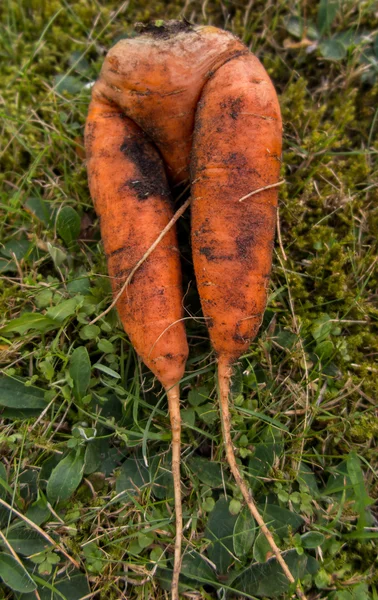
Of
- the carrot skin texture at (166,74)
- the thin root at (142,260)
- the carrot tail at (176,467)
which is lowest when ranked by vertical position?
the carrot tail at (176,467)

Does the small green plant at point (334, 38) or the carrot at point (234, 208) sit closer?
the carrot at point (234, 208)

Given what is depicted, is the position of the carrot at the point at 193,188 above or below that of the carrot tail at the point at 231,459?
above

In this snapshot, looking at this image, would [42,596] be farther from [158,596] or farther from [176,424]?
[176,424]

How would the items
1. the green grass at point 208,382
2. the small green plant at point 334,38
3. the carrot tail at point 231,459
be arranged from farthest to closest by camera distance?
the small green plant at point 334,38 → the green grass at point 208,382 → the carrot tail at point 231,459

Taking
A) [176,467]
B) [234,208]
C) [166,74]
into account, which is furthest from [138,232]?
[176,467]

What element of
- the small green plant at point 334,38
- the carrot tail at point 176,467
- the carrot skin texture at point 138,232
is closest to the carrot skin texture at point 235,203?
the carrot skin texture at point 138,232

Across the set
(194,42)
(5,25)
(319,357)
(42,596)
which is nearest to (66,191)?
(194,42)

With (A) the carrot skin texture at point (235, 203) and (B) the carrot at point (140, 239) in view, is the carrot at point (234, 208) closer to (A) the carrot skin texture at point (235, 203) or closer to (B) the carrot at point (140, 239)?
(A) the carrot skin texture at point (235, 203)

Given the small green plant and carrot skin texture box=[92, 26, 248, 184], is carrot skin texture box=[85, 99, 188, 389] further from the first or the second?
the small green plant
